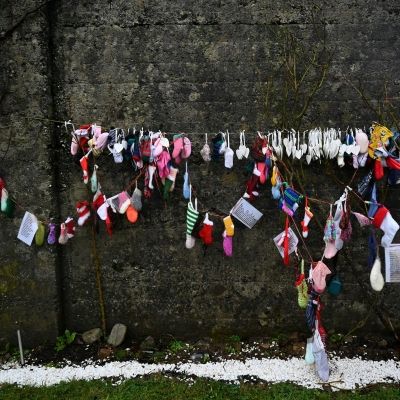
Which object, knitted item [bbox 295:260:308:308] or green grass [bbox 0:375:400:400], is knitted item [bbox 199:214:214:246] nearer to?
knitted item [bbox 295:260:308:308]

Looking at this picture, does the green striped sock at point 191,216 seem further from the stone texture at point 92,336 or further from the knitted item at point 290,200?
the stone texture at point 92,336

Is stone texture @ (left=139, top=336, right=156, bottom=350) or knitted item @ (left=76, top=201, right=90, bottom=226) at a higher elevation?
knitted item @ (left=76, top=201, right=90, bottom=226)

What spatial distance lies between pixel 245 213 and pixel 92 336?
1749 mm

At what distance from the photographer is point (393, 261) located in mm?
2930

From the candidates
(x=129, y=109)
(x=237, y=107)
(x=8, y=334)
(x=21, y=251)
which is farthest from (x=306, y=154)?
(x=8, y=334)

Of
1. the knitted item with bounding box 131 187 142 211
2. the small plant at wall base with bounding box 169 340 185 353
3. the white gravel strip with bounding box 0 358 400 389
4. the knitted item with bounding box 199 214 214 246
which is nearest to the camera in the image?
the white gravel strip with bounding box 0 358 400 389

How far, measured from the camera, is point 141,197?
3424 millimetres

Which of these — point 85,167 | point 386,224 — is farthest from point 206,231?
point 386,224

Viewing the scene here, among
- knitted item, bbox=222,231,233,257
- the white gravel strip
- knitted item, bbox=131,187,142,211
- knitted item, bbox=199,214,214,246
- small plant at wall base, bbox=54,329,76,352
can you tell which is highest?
knitted item, bbox=131,187,142,211

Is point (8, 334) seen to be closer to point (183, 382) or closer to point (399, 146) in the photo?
point (183, 382)

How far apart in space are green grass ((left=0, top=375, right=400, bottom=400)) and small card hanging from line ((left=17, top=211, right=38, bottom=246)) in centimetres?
117

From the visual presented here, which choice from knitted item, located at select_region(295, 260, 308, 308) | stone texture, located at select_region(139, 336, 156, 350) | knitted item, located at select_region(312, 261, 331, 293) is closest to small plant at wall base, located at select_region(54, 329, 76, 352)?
stone texture, located at select_region(139, 336, 156, 350)

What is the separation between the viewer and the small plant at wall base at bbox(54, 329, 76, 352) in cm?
350

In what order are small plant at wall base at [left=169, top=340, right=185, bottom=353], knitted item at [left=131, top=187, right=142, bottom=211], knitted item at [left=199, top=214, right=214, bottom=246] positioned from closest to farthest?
1. knitted item at [left=199, top=214, right=214, bottom=246]
2. knitted item at [left=131, top=187, right=142, bottom=211]
3. small plant at wall base at [left=169, top=340, right=185, bottom=353]
